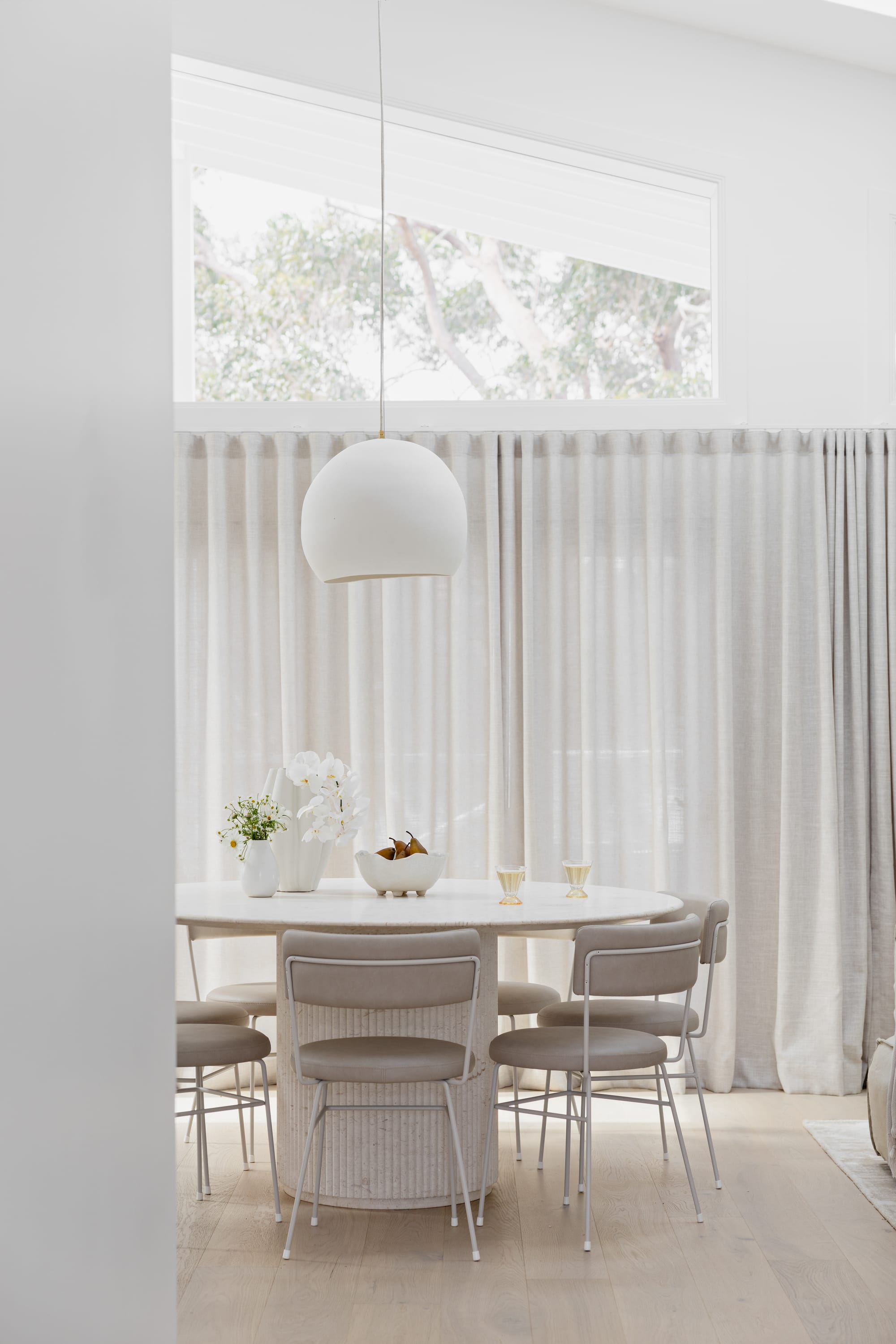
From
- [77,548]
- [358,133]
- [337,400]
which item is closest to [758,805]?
[337,400]

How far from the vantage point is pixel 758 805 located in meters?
4.59

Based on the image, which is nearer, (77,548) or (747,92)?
(77,548)

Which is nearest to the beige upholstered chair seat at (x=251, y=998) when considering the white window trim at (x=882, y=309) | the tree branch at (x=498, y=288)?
the tree branch at (x=498, y=288)

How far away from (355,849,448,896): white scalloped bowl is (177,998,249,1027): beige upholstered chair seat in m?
0.57

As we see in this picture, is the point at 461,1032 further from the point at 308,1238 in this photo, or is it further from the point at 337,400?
the point at 337,400

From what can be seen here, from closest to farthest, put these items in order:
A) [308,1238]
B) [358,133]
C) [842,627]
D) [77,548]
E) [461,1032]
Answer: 1. [77,548]
2. [308,1238]
3. [461,1032]
4. [842,627]
5. [358,133]

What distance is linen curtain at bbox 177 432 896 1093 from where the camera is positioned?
14.8 feet

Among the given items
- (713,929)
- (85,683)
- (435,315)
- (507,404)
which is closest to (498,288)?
(435,315)

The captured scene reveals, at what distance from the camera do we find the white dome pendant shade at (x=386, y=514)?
291 centimetres

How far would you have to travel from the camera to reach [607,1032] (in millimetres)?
3320

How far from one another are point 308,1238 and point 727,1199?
1188 mm

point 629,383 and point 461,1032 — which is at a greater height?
point 629,383

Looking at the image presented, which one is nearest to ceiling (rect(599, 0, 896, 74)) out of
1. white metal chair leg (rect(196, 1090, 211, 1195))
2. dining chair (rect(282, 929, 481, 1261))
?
dining chair (rect(282, 929, 481, 1261))

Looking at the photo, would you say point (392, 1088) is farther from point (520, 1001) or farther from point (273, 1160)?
point (520, 1001)
